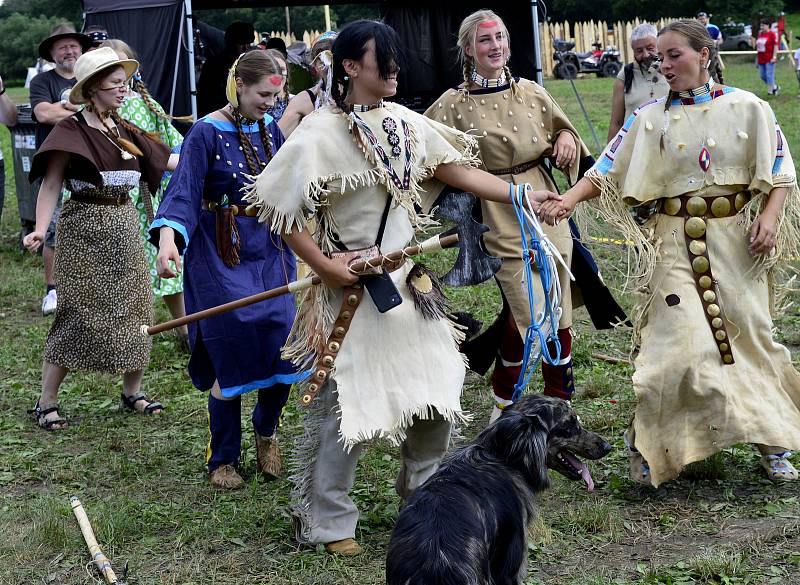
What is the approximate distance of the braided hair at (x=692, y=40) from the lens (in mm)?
4148

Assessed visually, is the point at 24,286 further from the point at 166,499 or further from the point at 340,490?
the point at 340,490

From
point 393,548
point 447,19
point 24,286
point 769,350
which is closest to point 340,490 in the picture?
point 393,548

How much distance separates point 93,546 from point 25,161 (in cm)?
787

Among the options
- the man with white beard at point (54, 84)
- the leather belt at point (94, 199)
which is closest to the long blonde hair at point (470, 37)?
the leather belt at point (94, 199)

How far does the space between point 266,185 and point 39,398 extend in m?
3.22

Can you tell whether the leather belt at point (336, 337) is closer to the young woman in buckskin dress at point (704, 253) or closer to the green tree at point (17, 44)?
→ the young woman in buckskin dress at point (704, 253)

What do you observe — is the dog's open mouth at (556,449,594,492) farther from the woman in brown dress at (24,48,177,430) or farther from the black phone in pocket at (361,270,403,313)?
the woman in brown dress at (24,48,177,430)

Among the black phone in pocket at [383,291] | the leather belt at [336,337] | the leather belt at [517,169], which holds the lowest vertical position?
the leather belt at [336,337]

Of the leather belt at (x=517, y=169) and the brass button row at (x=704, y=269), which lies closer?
the brass button row at (x=704, y=269)

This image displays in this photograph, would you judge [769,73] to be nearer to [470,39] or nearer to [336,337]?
[470,39]

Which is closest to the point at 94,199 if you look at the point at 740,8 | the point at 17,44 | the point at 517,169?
the point at 517,169

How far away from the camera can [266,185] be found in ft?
12.0

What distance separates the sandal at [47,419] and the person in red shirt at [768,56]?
1853cm

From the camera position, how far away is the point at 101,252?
18.4 feet
